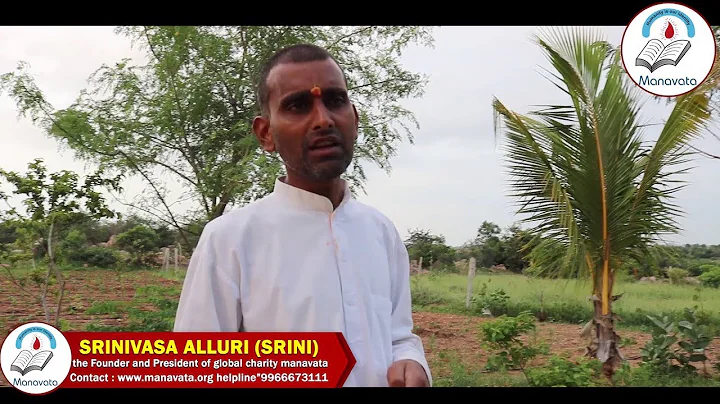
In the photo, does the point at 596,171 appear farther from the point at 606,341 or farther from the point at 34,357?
the point at 34,357

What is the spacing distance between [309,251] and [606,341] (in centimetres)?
345

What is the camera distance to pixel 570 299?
473cm

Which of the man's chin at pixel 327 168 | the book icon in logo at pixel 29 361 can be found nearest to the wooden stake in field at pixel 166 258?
the book icon in logo at pixel 29 361

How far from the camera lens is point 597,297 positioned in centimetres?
430

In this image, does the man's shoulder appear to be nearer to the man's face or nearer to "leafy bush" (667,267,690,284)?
the man's face

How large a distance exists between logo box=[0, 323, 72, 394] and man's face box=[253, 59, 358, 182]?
4.48 feet

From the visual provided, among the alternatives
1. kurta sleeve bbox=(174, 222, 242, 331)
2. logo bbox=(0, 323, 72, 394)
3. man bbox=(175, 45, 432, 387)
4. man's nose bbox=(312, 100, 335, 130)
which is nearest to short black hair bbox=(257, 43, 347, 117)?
man bbox=(175, 45, 432, 387)

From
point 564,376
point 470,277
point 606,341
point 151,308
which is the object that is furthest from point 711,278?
point 151,308

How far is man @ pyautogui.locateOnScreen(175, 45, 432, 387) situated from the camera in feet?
4.49

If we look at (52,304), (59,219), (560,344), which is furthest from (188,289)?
(560,344)

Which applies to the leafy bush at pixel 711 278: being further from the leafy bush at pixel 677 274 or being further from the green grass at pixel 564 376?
the green grass at pixel 564 376

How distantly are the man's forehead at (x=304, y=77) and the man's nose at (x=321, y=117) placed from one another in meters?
0.05

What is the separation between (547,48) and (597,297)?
181 centimetres

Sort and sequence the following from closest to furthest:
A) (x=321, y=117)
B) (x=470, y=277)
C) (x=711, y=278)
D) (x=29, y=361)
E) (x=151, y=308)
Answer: (x=321, y=117) → (x=29, y=361) → (x=151, y=308) → (x=711, y=278) → (x=470, y=277)
